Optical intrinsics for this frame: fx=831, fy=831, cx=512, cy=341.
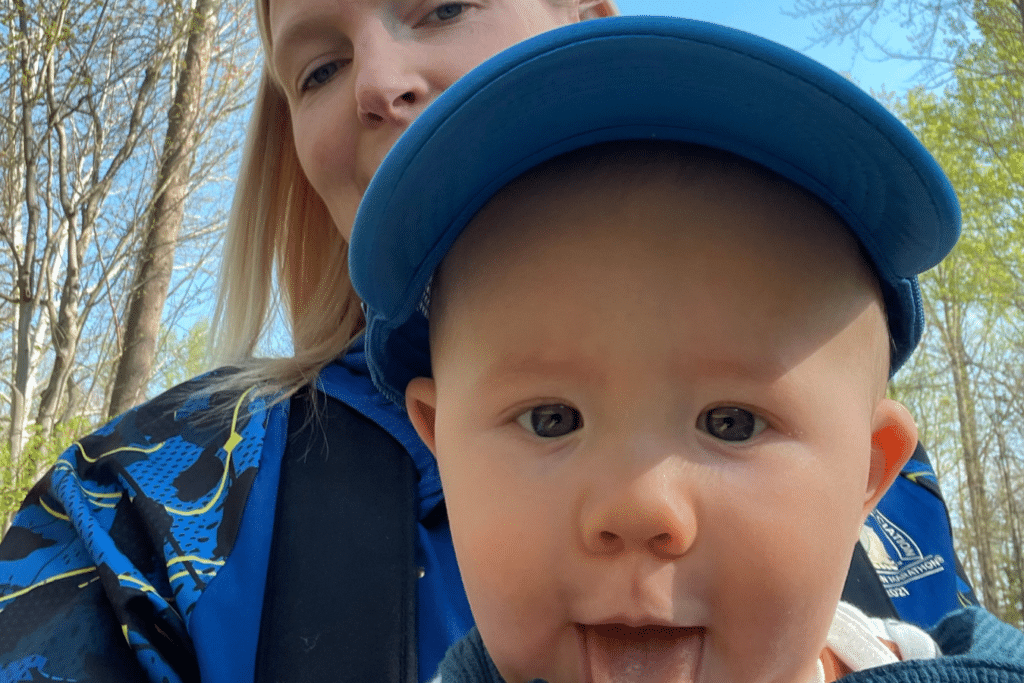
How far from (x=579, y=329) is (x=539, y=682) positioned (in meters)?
0.33

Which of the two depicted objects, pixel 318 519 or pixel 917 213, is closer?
pixel 917 213

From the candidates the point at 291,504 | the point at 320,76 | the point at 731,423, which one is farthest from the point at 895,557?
the point at 320,76

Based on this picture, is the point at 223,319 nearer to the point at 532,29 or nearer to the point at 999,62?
the point at 532,29

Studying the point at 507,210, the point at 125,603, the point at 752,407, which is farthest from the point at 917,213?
the point at 125,603

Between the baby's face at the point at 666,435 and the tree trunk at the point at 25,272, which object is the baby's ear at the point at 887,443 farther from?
the tree trunk at the point at 25,272

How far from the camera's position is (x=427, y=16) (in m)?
1.53

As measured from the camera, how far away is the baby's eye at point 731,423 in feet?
2.53

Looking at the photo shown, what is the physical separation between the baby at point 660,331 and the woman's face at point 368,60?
2.14 feet

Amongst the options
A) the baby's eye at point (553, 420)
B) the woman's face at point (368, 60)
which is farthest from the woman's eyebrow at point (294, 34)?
the baby's eye at point (553, 420)

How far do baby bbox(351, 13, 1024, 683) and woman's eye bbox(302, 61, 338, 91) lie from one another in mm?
870

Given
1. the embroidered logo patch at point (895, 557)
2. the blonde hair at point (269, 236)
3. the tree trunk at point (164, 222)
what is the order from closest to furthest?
the embroidered logo patch at point (895, 557)
the blonde hair at point (269, 236)
the tree trunk at point (164, 222)

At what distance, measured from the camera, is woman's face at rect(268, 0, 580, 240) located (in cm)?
146

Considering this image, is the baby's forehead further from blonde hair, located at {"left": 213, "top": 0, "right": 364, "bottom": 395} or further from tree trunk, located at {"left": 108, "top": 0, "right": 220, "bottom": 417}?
tree trunk, located at {"left": 108, "top": 0, "right": 220, "bottom": 417}

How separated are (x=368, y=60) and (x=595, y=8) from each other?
600 mm
